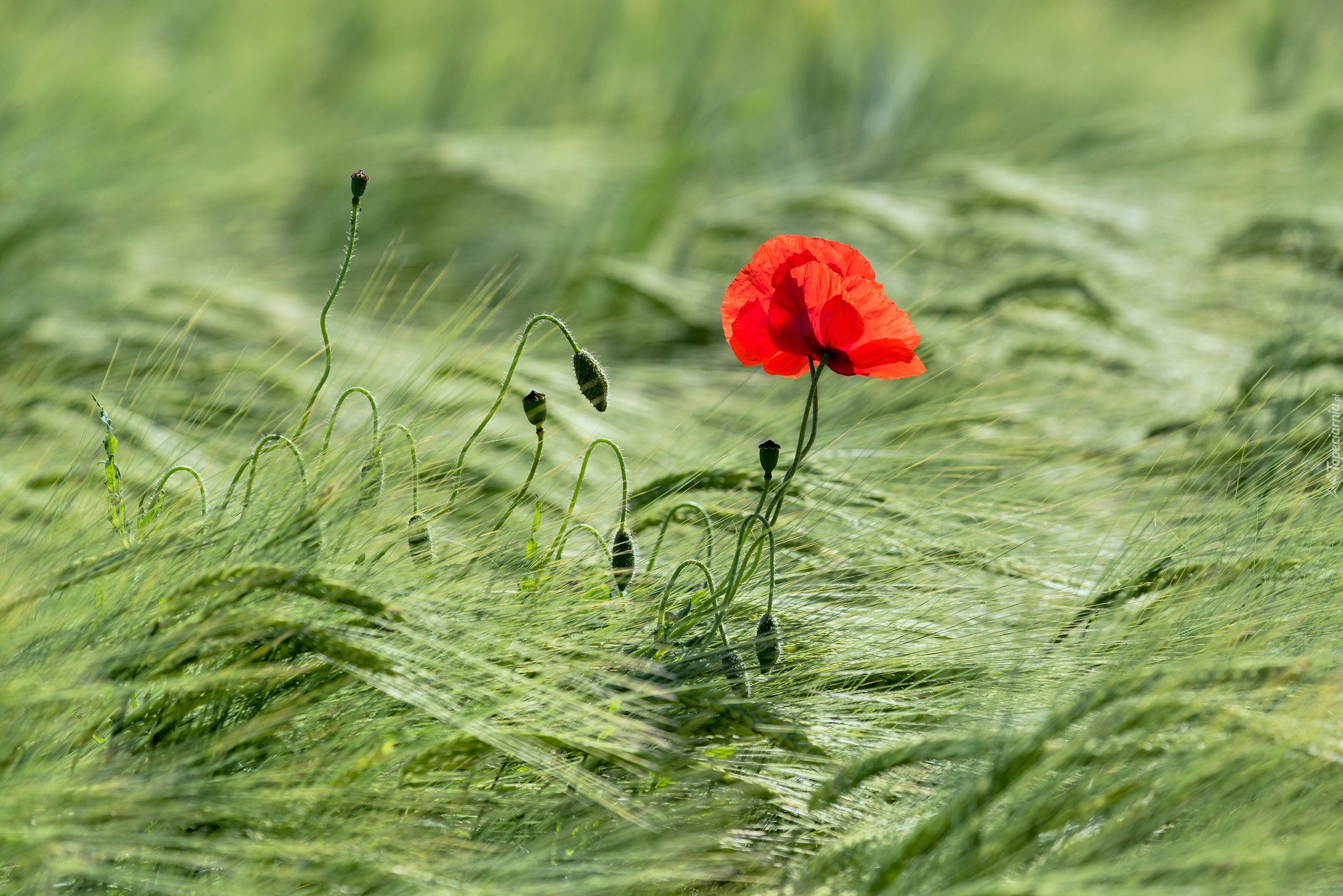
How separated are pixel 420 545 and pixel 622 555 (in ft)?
0.33

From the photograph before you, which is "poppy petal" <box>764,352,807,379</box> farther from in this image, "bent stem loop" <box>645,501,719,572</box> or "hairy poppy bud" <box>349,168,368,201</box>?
"hairy poppy bud" <box>349,168,368,201</box>

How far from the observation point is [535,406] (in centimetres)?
63

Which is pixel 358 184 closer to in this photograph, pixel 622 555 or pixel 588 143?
pixel 622 555

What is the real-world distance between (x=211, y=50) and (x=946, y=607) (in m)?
1.62

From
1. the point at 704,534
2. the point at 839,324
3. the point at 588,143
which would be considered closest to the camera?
the point at 839,324

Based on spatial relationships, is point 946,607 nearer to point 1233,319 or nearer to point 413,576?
point 413,576

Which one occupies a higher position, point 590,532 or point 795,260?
point 795,260

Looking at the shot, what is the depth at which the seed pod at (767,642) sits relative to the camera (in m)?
0.60

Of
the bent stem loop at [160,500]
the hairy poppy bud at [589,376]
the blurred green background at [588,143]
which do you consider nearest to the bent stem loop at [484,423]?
the hairy poppy bud at [589,376]

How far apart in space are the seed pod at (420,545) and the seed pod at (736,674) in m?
0.15

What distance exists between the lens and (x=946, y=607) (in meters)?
0.69

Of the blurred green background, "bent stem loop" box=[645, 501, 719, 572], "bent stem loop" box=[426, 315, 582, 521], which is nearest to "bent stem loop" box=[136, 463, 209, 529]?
"bent stem loop" box=[426, 315, 582, 521]

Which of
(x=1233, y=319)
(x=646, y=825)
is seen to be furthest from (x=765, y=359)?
(x=1233, y=319)

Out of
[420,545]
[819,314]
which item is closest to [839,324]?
[819,314]
